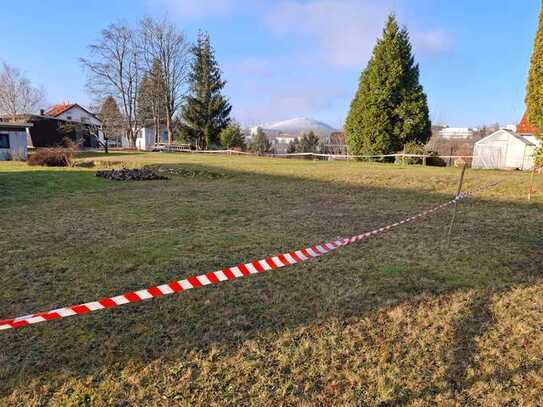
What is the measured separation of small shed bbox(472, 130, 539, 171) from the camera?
86.0 ft

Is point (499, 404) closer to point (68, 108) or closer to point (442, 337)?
point (442, 337)

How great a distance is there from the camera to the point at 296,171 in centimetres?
1622

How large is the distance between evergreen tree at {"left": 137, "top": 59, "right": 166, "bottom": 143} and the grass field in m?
37.9

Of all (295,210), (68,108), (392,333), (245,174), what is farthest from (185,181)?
(68,108)

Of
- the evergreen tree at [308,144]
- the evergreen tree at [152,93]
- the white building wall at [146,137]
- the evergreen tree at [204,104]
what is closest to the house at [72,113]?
the white building wall at [146,137]

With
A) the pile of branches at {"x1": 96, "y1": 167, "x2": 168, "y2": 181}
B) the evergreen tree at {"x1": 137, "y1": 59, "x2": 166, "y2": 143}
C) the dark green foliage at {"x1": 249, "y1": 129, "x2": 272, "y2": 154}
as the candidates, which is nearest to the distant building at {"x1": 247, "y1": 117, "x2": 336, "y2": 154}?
the dark green foliage at {"x1": 249, "y1": 129, "x2": 272, "y2": 154}

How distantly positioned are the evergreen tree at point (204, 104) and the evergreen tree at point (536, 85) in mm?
31946

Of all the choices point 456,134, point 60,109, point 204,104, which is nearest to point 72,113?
point 60,109

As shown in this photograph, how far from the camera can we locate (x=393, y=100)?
21203 millimetres

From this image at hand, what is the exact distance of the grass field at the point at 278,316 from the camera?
248 centimetres

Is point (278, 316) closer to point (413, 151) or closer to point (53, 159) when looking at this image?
point (413, 151)

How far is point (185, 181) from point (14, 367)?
1228 cm

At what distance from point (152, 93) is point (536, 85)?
39.3m

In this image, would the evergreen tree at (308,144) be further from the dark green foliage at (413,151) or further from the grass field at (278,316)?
the grass field at (278,316)
